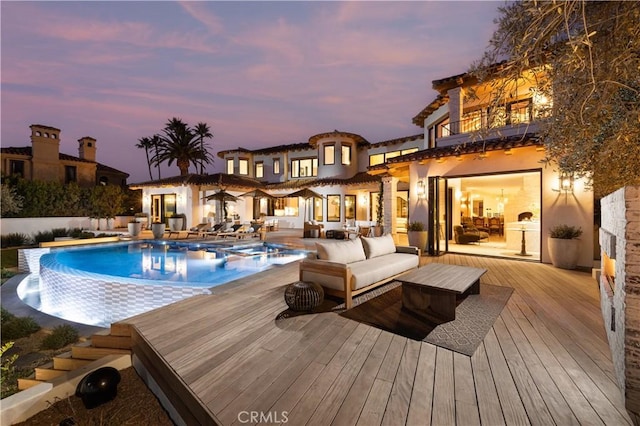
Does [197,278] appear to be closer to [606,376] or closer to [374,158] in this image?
[606,376]

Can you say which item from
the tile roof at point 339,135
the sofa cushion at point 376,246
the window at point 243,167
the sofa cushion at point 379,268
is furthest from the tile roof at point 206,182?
the sofa cushion at point 379,268

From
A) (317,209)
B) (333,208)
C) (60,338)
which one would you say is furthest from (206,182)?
(60,338)

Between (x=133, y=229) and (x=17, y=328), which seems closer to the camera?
(x=17, y=328)

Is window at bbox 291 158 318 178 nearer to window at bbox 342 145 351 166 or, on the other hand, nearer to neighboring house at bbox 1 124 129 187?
window at bbox 342 145 351 166

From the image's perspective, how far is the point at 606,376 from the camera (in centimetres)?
238

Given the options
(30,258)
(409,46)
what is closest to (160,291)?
(30,258)

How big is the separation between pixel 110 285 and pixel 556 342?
794 centimetres

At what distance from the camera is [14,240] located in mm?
13531

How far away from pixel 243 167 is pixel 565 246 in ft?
68.0

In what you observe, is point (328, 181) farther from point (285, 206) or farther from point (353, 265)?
point (353, 265)

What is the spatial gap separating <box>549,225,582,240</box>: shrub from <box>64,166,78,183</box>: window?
29958 mm

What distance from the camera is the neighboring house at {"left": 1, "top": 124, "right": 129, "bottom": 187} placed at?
741 inches

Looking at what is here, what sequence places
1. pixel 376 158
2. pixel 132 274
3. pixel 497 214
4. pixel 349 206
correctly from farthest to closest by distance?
pixel 376 158
pixel 349 206
pixel 497 214
pixel 132 274

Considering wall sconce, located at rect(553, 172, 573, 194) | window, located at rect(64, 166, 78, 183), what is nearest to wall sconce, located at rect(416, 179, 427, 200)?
wall sconce, located at rect(553, 172, 573, 194)
